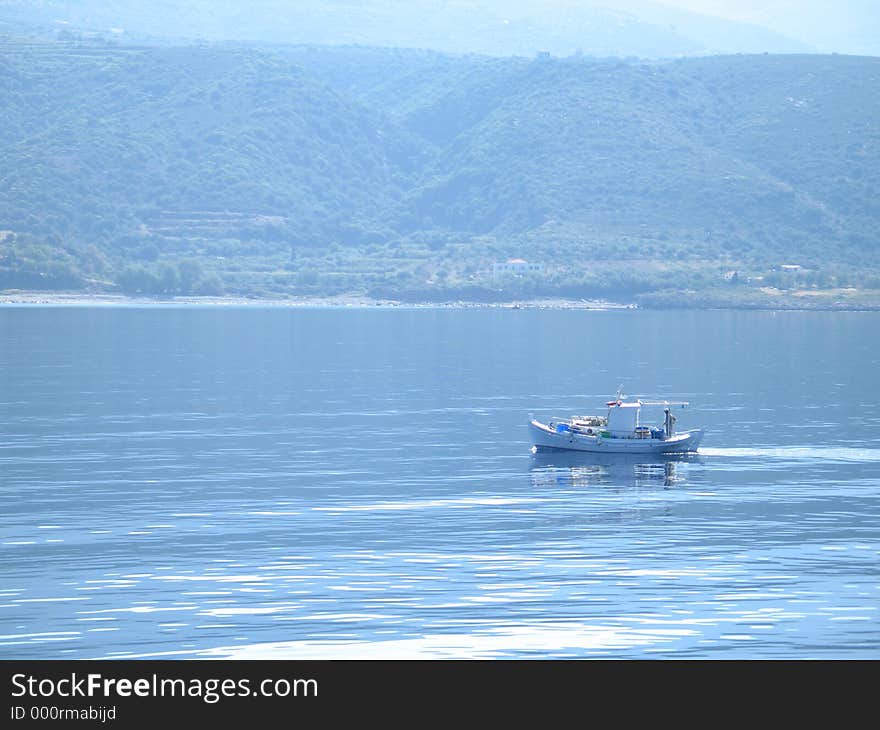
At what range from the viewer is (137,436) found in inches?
3452

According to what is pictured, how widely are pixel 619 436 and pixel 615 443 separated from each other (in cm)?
98

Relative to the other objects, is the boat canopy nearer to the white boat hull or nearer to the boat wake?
the white boat hull

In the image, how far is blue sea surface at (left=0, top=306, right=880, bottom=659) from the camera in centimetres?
4238

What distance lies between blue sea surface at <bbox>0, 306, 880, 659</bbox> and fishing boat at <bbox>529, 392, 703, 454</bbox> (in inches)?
44.7

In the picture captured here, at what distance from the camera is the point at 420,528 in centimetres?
5803

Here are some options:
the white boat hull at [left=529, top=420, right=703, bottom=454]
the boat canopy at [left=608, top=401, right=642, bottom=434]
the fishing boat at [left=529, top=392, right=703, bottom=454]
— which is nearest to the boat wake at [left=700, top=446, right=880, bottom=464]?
the white boat hull at [left=529, top=420, right=703, bottom=454]

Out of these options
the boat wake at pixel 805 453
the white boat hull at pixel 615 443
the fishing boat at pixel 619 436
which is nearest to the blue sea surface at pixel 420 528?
the boat wake at pixel 805 453

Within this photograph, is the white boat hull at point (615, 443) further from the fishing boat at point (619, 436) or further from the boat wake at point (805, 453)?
the boat wake at point (805, 453)

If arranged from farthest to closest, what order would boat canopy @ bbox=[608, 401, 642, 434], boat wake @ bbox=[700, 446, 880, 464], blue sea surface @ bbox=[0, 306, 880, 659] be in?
Result: boat canopy @ bbox=[608, 401, 642, 434] < boat wake @ bbox=[700, 446, 880, 464] < blue sea surface @ bbox=[0, 306, 880, 659]

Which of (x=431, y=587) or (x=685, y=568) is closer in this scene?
(x=431, y=587)
